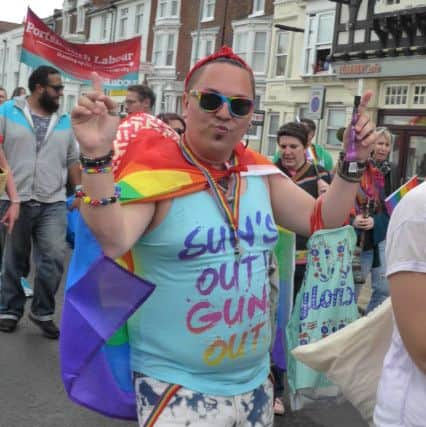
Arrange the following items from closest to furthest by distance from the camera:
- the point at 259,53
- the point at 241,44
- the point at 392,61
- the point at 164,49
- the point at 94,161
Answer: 1. the point at 94,161
2. the point at 392,61
3. the point at 259,53
4. the point at 241,44
5. the point at 164,49

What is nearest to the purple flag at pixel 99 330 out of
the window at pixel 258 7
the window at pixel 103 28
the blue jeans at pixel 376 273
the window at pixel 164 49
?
the blue jeans at pixel 376 273

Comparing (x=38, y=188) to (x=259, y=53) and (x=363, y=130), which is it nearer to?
(x=363, y=130)

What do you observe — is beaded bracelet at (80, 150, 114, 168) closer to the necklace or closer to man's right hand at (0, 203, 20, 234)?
the necklace

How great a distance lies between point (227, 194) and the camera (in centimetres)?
222

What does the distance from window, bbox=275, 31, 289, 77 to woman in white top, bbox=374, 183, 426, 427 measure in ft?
87.2

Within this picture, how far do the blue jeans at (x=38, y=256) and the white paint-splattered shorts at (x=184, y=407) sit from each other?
10.9ft

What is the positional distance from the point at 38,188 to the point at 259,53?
85.8 feet

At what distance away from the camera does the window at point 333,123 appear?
23.8 metres

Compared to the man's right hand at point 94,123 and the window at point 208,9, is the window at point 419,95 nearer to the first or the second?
the window at point 208,9

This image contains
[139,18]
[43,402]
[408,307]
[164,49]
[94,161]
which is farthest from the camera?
[139,18]

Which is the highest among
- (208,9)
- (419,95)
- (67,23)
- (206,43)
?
(67,23)

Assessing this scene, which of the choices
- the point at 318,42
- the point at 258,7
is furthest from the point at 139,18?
the point at 318,42

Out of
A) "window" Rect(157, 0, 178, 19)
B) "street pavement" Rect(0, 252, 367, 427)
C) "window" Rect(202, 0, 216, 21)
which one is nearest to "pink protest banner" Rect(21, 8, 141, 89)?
"street pavement" Rect(0, 252, 367, 427)

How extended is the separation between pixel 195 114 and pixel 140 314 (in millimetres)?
626
